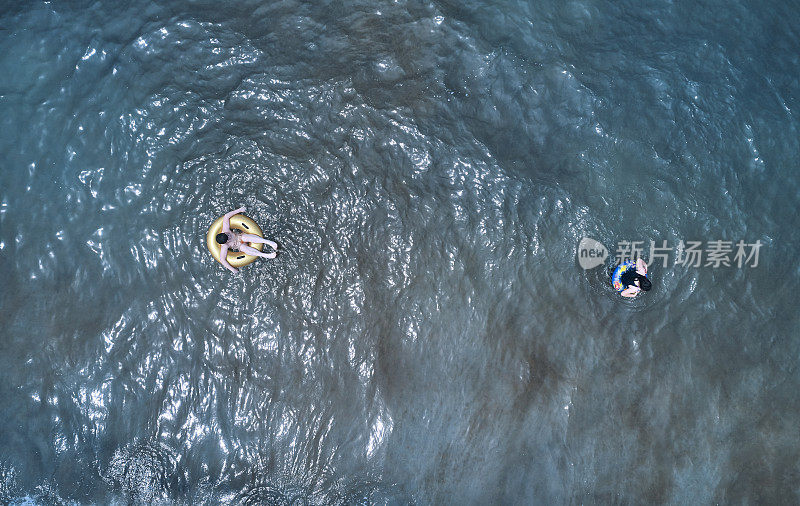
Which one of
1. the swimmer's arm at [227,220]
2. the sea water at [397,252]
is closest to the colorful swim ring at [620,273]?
the sea water at [397,252]

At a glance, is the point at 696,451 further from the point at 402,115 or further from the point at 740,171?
the point at 402,115

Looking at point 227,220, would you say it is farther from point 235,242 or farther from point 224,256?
point 224,256

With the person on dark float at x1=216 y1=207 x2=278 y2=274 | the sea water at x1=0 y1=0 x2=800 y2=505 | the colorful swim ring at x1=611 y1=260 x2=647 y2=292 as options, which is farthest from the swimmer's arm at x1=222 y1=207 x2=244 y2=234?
the colorful swim ring at x1=611 y1=260 x2=647 y2=292

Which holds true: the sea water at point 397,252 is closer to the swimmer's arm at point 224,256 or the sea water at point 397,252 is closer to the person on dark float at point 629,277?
the person on dark float at point 629,277

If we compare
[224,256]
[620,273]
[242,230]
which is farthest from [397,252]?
[620,273]

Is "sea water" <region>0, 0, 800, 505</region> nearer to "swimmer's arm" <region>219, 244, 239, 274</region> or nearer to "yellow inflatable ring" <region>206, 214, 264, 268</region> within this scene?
"yellow inflatable ring" <region>206, 214, 264, 268</region>
